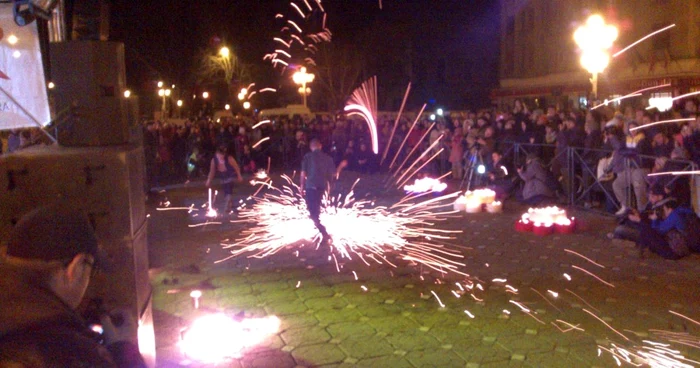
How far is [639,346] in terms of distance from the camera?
571cm

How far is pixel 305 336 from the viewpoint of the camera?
611cm

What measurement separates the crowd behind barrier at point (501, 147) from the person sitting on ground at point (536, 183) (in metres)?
0.06

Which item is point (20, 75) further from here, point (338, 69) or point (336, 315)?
point (338, 69)

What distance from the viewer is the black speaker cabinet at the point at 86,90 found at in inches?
153

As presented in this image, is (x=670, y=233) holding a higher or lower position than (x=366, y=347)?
higher

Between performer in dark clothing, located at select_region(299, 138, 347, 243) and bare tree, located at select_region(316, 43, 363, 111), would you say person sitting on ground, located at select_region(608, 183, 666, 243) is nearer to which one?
performer in dark clothing, located at select_region(299, 138, 347, 243)

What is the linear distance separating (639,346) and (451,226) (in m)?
5.78

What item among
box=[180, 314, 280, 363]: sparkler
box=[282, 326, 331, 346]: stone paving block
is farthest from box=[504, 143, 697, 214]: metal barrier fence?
box=[180, 314, 280, 363]: sparkler

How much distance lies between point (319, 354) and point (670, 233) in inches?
210

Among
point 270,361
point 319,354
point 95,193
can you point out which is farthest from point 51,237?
point 319,354

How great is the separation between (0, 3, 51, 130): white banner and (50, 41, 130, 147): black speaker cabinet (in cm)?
125

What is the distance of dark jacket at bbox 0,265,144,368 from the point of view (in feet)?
6.29

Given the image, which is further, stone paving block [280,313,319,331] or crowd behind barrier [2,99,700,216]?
crowd behind barrier [2,99,700,216]

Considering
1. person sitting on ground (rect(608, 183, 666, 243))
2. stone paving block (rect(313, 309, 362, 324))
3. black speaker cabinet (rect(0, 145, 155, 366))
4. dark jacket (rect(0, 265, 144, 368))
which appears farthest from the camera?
person sitting on ground (rect(608, 183, 666, 243))
